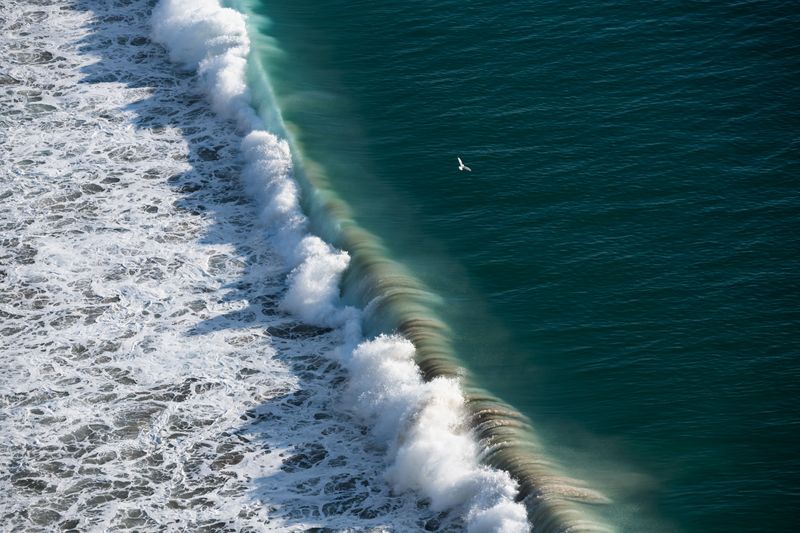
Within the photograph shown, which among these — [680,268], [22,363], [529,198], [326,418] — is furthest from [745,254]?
[22,363]

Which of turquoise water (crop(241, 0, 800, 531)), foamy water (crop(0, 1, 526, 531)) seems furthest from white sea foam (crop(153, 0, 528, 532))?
turquoise water (crop(241, 0, 800, 531))

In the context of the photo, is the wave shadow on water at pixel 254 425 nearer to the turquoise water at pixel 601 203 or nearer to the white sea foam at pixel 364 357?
the white sea foam at pixel 364 357

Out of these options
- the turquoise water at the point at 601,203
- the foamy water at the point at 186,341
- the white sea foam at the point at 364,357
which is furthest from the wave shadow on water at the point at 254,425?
the turquoise water at the point at 601,203

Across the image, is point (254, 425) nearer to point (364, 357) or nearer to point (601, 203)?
point (364, 357)

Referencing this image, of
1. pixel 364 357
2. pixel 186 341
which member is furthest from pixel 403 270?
pixel 186 341

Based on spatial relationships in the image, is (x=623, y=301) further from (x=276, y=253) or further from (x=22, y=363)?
(x=22, y=363)

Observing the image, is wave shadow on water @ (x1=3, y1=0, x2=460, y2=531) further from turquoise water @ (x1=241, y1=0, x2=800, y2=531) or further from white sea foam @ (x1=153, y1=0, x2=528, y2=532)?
turquoise water @ (x1=241, y1=0, x2=800, y2=531)
